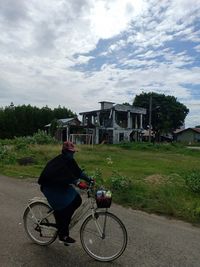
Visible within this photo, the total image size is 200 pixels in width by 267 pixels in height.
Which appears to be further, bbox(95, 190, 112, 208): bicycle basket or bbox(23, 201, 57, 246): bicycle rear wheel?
bbox(23, 201, 57, 246): bicycle rear wheel

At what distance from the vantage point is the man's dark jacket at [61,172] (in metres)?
5.66

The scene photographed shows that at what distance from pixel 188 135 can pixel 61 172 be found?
313 ft

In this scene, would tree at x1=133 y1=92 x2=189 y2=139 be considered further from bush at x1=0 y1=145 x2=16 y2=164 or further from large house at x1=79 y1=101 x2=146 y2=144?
bush at x1=0 y1=145 x2=16 y2=164

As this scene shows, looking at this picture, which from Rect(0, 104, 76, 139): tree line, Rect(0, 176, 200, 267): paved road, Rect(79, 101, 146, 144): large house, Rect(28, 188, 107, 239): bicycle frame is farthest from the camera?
Rect(0, 104, 76, 139): tree line

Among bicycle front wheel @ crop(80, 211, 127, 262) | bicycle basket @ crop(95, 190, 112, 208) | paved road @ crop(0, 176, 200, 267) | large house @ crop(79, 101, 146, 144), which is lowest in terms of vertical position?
paved road @ crop(0, 176, 200, 267)

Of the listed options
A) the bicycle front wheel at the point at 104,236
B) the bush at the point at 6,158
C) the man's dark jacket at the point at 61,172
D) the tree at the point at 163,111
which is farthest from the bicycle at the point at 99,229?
the tree at the point at 163,111

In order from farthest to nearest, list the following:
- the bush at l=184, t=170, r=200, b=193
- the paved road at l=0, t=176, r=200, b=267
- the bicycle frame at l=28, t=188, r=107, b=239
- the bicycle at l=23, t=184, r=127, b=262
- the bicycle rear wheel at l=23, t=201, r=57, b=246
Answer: the bush at l=184, t=170, r=200, b=193 < the bicycle rear wheel at l=23, t=201, r=57, b=246 < the bicycle frame at l=28, t=188, r=107, b=239 < the bicycle at l=23, t=184, r=127, b=262 < the paved road at l=0, t=176, r=200, b=267

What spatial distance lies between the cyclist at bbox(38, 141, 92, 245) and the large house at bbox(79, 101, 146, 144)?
51456 millimetres

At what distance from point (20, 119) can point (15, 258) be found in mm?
70676

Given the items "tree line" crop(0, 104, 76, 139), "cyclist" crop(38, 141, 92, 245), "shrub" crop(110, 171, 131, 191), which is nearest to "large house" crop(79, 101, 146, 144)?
"tree line" crop(0, 104, 76, 139)

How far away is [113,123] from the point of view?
190 feet

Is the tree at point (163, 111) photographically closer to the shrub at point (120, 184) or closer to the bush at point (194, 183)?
the bush at point (194, 183)

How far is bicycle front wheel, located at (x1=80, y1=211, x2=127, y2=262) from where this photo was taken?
5492mm

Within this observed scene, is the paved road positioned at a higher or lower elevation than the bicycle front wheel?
lower
